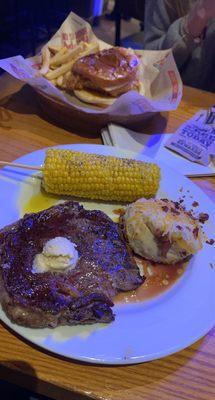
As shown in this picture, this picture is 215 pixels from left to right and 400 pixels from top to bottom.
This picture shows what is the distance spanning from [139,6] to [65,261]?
108 inches

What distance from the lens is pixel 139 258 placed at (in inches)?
46.1

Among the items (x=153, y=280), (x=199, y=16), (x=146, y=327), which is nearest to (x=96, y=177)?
(x=153, y=280)

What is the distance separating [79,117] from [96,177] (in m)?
0.38

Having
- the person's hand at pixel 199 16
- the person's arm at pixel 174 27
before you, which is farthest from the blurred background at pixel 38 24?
the person's hand at pixel 199 16

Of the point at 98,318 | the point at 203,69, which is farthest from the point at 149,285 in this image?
the point at 203,69

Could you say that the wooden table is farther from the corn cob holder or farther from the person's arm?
the person's arm

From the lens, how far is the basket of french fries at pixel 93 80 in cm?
158

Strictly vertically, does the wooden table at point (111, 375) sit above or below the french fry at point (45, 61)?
below

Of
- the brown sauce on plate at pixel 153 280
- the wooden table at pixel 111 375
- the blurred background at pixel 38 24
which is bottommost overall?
the blurred background at pixel 38 24

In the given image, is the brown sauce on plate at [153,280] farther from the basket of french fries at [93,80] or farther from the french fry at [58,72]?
the french fry at [58,72]

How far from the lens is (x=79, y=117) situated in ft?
5.21

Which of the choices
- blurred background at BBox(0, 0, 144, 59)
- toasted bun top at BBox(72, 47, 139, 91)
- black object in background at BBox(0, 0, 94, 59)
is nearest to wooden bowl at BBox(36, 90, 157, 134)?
toasted bun top at BBox(72, 47, 139, 91)

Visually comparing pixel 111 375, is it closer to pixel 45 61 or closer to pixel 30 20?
pixel 45 61

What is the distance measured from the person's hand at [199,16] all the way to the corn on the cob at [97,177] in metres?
1.07
